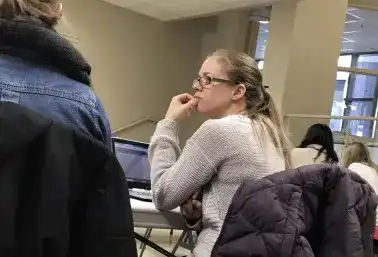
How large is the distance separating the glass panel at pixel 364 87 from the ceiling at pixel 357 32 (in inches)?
24.7

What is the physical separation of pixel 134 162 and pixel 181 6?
4.80 meters

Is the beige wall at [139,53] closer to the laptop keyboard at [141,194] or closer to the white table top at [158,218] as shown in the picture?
the laptop keyboard at [141,194]

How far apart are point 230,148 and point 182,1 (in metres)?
5.38

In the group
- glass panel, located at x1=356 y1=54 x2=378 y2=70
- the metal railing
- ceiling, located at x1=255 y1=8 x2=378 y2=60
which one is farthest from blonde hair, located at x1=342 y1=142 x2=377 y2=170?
glass panel, located at x1=356 y1=54 x2=378 y2=70

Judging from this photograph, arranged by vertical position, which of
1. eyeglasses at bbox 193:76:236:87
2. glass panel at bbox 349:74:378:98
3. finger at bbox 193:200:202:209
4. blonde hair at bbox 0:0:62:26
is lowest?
finger at bbox 193:200:202:209

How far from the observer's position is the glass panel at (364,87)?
9750 mm

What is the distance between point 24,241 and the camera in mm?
673

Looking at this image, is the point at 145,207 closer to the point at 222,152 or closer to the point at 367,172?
the point at 222,152

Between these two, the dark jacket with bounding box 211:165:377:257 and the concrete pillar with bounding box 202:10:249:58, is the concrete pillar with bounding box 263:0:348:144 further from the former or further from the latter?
the dark jacket with bounding box 211:165:377:257

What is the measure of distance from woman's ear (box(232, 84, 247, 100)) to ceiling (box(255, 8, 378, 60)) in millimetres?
5998

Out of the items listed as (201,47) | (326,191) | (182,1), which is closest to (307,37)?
(182,1)

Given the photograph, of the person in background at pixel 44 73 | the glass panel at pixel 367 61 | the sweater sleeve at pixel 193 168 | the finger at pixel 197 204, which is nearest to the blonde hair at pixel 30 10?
the person in background at pixel 44 73

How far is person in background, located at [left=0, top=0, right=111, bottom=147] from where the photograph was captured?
2.80 ft

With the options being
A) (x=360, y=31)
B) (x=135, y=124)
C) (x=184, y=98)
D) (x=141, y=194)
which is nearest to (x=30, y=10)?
(x=184, y=98)
